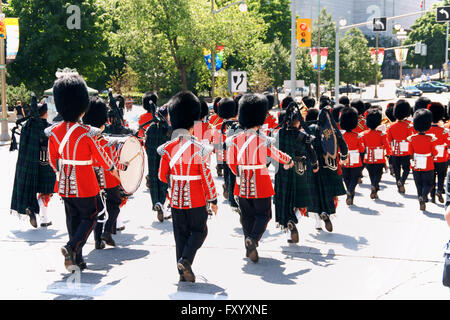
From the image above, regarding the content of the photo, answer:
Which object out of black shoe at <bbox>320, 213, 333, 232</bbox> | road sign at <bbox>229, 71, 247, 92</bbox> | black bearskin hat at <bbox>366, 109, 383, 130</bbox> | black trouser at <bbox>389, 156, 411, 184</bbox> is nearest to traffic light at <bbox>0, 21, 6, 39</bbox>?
road sign at <bbox>229, 71, 247, 92</bbox>

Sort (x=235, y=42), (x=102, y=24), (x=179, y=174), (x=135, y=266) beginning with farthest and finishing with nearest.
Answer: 1. (x=102, y=24)
2. (x=235, y=42)
3. (x=135, y=266)
4. (x=179, y=174)

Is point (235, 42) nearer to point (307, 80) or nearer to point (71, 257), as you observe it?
point (307, 80)

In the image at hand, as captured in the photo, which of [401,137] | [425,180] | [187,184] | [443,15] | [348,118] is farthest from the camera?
[443,15]

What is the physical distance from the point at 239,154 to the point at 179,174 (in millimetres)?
1057

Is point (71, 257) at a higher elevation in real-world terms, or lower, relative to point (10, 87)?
lower

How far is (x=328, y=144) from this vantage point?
8453 millimetres

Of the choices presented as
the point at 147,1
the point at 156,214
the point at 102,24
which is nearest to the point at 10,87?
the point at 102,24

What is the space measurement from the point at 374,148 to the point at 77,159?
644 cm

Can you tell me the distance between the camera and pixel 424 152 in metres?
10.2

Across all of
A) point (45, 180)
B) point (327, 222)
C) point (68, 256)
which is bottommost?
point (327, 222)

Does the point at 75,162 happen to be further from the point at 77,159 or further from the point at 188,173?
the point at 188,173

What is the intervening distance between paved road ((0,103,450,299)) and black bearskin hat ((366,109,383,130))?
216 centimetres

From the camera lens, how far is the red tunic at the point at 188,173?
6.10m

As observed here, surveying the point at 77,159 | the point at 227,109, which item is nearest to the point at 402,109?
the point at 227,109
